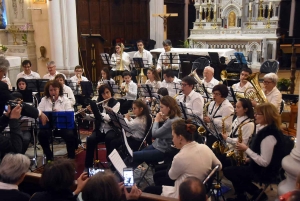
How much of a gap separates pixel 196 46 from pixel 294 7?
16.4 ft

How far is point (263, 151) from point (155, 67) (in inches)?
260

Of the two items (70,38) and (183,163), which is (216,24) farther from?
(183,163)

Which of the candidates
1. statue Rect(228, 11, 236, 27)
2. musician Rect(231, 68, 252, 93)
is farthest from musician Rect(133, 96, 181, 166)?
statue Rect(228, 11, 236, 27)

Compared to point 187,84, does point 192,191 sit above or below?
below

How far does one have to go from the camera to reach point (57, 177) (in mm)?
2656

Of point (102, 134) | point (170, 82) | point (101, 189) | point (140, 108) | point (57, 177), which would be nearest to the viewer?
point (101, 189)

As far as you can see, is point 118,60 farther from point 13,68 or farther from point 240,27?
point 240,27

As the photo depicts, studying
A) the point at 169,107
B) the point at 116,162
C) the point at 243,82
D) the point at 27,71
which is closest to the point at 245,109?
the point at 169,107

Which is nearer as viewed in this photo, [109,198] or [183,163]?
[109,198]

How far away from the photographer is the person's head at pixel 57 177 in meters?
2.65

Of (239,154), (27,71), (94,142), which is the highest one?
(27,71)

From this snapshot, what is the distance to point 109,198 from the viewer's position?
2.41 m

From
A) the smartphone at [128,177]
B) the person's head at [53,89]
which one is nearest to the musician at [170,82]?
the person's head at [53,89]

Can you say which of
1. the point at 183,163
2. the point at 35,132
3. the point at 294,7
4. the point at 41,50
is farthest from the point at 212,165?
the point at 294,7
